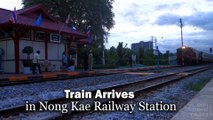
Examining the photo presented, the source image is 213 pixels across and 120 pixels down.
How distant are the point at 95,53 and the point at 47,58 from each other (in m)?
17.5

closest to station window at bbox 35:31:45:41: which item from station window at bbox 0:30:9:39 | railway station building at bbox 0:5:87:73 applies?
railway station building at bbox 0:5:87:73

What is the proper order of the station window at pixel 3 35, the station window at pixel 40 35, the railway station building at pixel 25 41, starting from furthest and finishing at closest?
the station window at pixel 40 35, the station window at pixel 3 35, the railway station building at pixel 25 41

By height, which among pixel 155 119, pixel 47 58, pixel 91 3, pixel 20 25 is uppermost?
pixel 91 3

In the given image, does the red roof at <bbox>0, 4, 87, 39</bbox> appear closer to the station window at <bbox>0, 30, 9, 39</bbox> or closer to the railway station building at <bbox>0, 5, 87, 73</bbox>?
the railway station building at <bbox>0, 5, 87, 73</bbox>

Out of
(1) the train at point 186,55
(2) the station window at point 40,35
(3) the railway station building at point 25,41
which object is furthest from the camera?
(1) the train at point 186,55

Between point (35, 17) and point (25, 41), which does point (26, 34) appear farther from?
point (35, 17)

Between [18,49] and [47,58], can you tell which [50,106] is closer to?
[18,49]

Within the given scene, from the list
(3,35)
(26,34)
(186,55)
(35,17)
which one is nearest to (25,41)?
(26,34)

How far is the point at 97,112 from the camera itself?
704 cm

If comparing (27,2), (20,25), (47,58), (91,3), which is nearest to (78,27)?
(91,3)

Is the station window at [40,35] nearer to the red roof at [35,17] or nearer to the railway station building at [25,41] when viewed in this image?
the railway station building at [25,41]

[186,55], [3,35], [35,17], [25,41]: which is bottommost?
[186,55]

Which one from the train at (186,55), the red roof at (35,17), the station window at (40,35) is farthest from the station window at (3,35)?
the train at (186,55)

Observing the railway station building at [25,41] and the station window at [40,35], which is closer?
the railway station building at [25,41]
